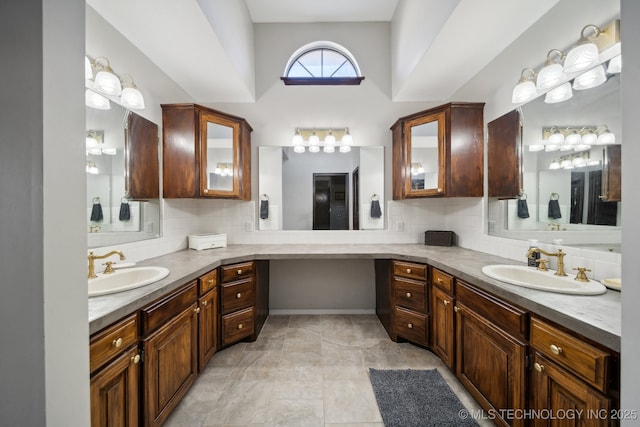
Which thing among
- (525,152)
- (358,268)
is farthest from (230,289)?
(525,152)

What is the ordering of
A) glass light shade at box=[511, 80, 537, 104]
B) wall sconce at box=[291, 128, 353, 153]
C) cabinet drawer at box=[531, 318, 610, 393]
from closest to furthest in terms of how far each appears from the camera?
cabinet drawer at box=[531, 318, 610, 393]
glass light shade at box=[511, 80, 537, 104]
wall sconce at box=[291, 128, 353, 153]

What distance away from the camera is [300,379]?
5.82ft

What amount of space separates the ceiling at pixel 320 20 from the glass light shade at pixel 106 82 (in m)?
0.34

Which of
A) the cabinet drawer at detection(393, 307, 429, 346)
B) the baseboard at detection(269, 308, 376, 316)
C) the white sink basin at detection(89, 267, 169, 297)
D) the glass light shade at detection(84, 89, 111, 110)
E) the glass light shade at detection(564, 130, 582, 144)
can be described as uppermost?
the glass light shade at detection(84, 89, 111, 110)

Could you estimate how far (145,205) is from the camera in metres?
2.04

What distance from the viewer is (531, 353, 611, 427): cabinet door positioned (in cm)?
84

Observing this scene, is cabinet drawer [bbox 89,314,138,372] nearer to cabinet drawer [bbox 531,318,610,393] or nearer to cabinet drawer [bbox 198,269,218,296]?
cabinet drawer [bbox 198,269,218,296]

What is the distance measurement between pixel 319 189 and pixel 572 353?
232 centimetres

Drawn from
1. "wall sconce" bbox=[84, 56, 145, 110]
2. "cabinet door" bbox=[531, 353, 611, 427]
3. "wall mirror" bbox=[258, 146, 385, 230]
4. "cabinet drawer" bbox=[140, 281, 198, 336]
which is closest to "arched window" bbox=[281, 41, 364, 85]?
"wall mirror" bbox=[258, 146, 385, 230]

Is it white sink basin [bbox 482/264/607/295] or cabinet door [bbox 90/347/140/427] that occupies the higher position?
white sink basin [bbox 482/264/607/295]

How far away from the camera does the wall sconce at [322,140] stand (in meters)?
2.77

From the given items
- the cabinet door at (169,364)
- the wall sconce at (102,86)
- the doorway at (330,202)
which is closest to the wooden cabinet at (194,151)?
the wall sconce at (102,86)

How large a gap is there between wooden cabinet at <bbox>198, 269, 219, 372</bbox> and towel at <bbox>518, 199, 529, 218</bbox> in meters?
2.46

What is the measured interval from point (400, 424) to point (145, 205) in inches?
96.0
